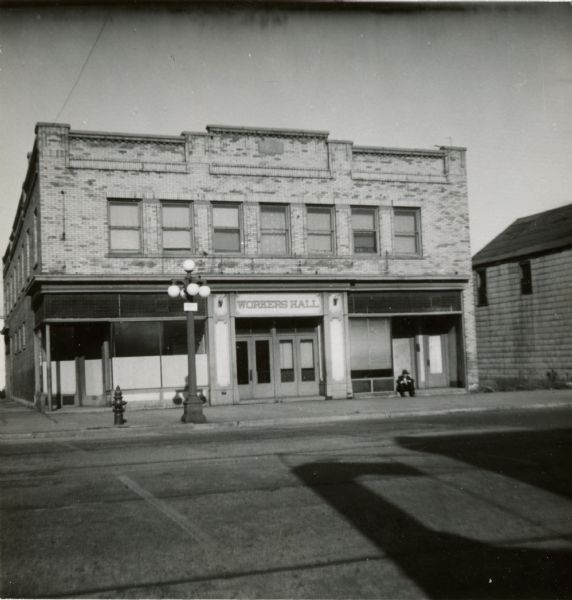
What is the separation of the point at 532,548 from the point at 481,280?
2855cm

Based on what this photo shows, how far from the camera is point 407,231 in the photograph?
24141mm

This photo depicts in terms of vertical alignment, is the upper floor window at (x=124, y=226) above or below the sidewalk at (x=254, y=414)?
above

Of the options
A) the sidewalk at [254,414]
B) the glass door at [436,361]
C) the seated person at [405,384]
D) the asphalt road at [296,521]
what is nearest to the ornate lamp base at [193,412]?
the sidewalk at [254,414]

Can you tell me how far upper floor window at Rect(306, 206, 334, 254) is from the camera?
23.1 meters

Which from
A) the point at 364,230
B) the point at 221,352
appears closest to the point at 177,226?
the point at 221,352

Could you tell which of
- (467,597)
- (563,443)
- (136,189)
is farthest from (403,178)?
(467,597)

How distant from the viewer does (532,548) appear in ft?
18.4

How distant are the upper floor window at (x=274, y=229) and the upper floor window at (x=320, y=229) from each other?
801mm

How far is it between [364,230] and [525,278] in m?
10.1

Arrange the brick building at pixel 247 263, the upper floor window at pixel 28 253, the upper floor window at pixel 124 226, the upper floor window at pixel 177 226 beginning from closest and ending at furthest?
the brick building at pixel 247 263 < the upper floor window at pixel 124 226 < the upper floor window at pixel 177 226 < the upper floor window at pixel 28 253

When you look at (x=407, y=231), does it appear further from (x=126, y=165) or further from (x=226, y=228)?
(x=126, y=165)

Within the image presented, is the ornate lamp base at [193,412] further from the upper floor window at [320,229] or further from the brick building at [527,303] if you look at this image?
the brick building at [527,303]

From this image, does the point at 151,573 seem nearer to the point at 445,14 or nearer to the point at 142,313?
the point at 445,14

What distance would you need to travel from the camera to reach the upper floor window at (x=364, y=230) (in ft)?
77.1
